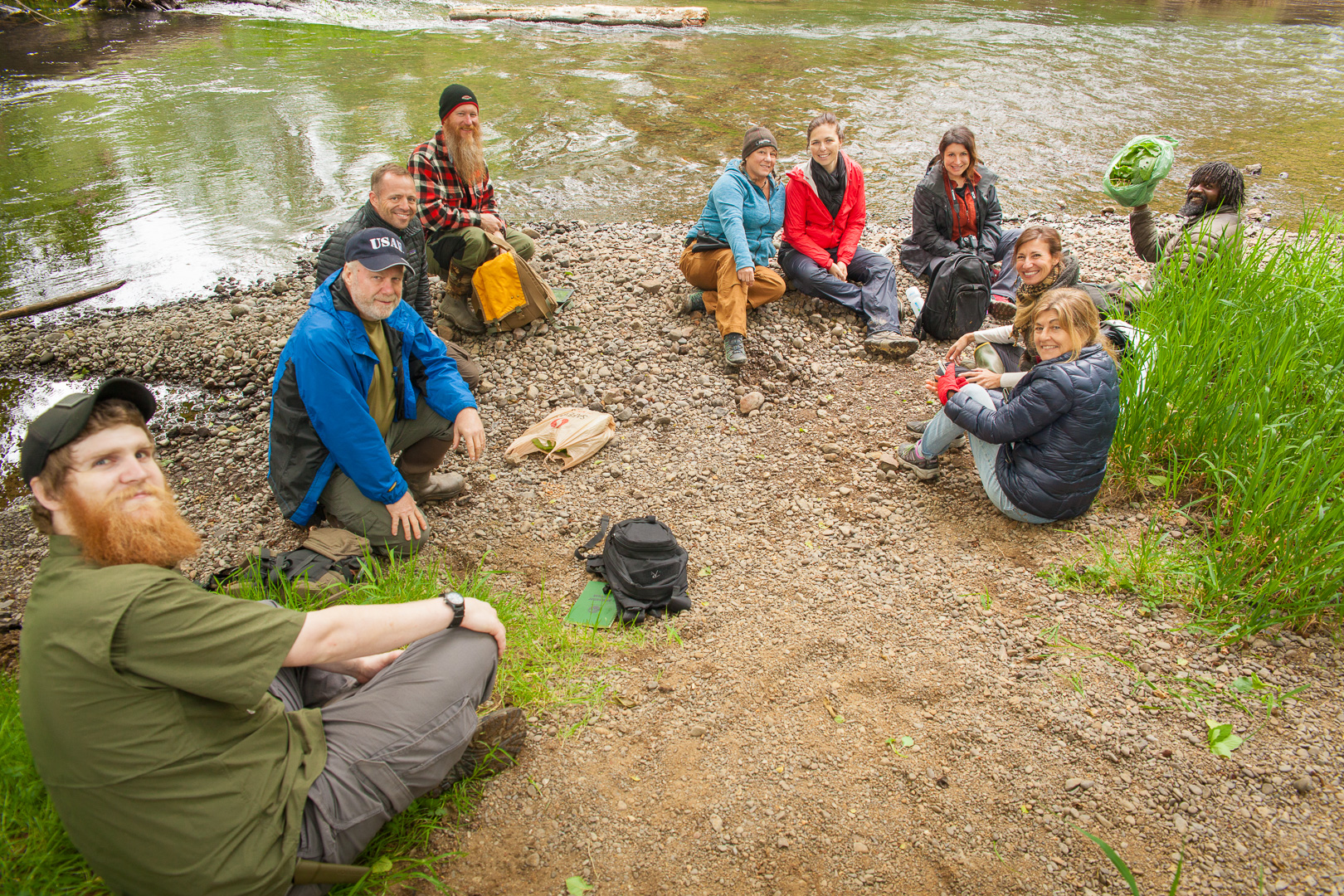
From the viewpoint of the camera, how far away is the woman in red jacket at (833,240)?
581 cm

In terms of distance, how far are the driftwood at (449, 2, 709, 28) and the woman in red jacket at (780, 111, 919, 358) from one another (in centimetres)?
1422

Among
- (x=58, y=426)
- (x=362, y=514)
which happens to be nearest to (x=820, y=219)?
(x=362, y=514)

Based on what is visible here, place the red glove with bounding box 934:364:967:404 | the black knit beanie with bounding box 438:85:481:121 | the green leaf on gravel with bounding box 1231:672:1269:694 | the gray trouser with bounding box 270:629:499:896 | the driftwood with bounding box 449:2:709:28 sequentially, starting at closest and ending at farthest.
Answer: the gray trouser with bounding box 270:629:499:896 → the green leaf on gravel with bounding box 1231:672:1269:694 → the red glove with bounding box 934:364:967:404 → the black knit beanie with bounding box 438:85:481:121 → the driftwood with bounding box 449:2:709:28

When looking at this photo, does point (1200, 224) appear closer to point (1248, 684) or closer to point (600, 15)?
point (1248, 684)

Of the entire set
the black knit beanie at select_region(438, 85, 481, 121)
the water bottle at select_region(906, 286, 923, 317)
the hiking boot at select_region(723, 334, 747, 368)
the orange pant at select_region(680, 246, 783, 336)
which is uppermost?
the black knit beanie at select_region(438, 85, 481, 121)

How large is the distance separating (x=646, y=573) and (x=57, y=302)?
6710 millimetres

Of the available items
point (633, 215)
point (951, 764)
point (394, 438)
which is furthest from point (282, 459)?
point (633, 215)

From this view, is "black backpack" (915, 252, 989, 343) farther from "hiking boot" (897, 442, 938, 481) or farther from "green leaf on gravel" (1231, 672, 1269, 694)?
"green leaf on gravel" (1231, 672, 1269, 694)

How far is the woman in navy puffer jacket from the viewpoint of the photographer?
3.68m

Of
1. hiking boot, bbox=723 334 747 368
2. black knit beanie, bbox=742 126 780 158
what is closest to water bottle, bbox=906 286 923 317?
hiking boot, bbox=723 334 747 368

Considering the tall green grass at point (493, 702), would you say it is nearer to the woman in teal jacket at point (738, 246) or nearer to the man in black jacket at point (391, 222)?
the man in black jacket at point (391, 222)

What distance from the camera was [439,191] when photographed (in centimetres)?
579

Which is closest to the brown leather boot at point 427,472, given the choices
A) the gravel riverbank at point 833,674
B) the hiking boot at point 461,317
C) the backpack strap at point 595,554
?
the gravel riverbank at point 833,674

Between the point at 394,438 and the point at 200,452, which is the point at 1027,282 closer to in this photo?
the point at 394,438
